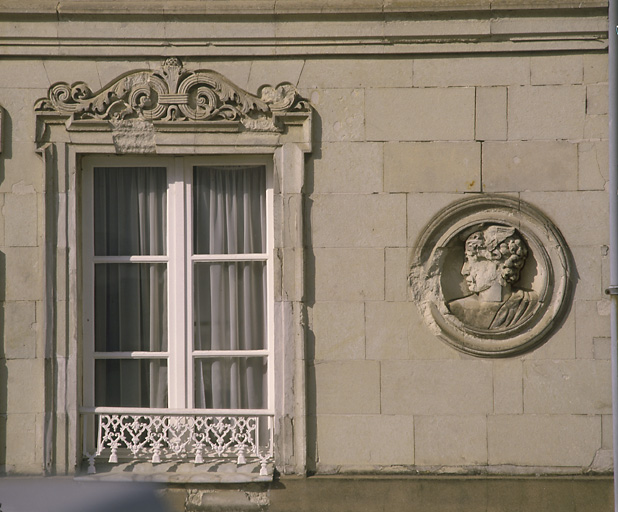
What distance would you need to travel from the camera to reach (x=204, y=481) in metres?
5.61

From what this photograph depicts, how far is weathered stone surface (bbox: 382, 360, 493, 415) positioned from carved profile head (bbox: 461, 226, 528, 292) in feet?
2.21

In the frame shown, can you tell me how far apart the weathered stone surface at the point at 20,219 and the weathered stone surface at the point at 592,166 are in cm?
439

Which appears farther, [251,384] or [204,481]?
[251,384]

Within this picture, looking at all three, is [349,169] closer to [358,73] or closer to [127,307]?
[358,73]

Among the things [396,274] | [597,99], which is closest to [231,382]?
[396,274]

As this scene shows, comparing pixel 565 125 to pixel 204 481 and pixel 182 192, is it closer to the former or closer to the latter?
pixel 182 192

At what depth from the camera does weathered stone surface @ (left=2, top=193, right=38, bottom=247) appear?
227 inches

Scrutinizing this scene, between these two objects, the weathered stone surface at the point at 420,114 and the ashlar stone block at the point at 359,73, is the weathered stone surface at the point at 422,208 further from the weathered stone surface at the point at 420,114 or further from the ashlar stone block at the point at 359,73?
the ashlar stone block at the point at 359,73

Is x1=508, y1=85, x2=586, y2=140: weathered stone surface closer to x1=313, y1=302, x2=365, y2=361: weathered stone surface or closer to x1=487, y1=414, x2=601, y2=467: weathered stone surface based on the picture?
x1=313, y1=302, x2=365, y2=361: weathered stone surface

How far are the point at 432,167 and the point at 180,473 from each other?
3158 mm

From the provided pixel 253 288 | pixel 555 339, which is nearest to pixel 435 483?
pixel 555 339

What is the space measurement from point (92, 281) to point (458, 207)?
3.05 m

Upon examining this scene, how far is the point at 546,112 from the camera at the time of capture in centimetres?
573

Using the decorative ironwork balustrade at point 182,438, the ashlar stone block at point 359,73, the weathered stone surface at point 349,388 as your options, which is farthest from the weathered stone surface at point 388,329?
the ashlar stone block at point 359,73
